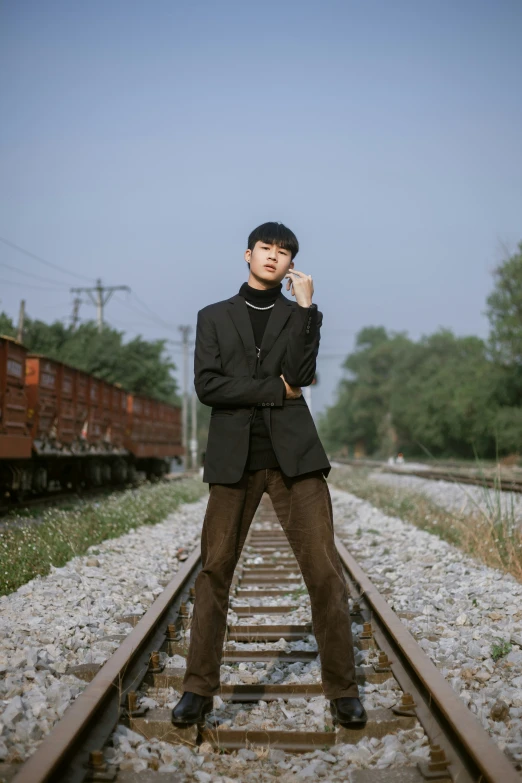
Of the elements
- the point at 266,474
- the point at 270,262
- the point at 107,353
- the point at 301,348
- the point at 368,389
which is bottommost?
the point at 266,474

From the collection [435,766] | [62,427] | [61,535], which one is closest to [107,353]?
[62,427]

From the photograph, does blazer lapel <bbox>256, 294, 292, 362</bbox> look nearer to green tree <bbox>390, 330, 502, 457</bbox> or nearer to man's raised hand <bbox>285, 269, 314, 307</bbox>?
man's raised hand <bbox>285, 269, 314, 307</bbox>

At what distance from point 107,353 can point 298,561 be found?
1276 inches

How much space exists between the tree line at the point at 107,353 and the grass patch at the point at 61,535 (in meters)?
21.8

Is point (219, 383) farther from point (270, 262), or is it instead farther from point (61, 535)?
point (61, 535)

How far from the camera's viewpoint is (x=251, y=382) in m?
3.10

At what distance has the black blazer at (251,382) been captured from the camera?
307 centimetres

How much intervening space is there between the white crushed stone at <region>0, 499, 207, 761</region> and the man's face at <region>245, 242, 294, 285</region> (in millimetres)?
→ 1880

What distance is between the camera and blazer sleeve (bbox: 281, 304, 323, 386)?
122 inches

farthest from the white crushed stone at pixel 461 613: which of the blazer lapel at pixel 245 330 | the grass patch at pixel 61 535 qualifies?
the grass patch at pixel 61 535

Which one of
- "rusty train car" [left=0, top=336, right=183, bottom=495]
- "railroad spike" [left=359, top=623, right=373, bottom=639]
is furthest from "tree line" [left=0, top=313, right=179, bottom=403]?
"railroad spike" [left=359, top=623, right=373, bottom=639]

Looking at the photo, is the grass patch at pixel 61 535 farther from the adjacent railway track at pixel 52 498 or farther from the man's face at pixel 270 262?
the man's face at pixel 270 262

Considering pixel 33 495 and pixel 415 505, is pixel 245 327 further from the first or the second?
pixel 33 495

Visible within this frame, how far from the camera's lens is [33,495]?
15.6 m
